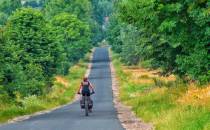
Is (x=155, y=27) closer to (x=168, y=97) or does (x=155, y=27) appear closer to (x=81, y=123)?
(x=168, y=97)

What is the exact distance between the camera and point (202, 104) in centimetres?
2073

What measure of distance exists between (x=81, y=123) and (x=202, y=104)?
5513 mm

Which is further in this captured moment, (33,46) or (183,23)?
(33,46)

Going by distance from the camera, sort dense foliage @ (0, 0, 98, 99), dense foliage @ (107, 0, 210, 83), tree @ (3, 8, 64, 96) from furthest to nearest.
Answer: tree @ (3, 8, 64, 96) < dense foliage @ (0, 0, 98, 99) < dense foliage @ (107, 0, 210, 83)

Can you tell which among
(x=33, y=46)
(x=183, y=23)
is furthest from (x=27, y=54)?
(x=183, y=23)

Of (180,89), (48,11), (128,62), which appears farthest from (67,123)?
(48,11)

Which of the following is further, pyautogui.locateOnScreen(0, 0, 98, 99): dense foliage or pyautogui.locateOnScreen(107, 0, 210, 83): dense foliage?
pyautogui.locateOnScreen(0, 0, 98, 99): dense foliage

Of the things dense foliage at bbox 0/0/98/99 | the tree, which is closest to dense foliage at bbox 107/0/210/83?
dense foliage at bbox 0/0/98/99

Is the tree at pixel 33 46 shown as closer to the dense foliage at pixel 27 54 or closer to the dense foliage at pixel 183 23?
the dense foliage at pixel 27 54

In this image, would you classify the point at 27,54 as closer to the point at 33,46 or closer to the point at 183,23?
the point at 33,46

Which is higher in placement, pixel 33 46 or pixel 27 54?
pixel 33 46

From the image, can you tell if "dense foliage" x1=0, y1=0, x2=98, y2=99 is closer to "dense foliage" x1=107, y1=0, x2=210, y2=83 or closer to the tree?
the tree

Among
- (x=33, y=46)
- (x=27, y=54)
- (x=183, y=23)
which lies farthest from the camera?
(x=33, y=46)

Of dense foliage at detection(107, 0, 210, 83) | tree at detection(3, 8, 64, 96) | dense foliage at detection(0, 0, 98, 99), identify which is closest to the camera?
dense foliage at detection(107, 0, 210, 83)
